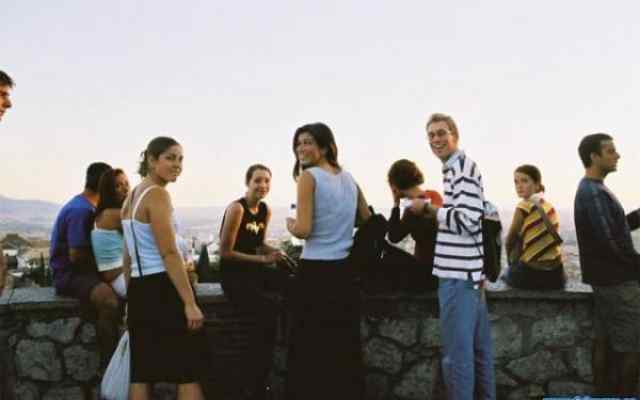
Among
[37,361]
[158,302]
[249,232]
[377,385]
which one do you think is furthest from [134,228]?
[377,385]

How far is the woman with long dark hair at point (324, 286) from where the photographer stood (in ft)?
10.8

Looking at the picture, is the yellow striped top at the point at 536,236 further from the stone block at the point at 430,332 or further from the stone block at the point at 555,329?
the stone block at the point at 430,332

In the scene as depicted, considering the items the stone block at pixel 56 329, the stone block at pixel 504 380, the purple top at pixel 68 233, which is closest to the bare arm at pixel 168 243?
the purple top at pixel 68 233

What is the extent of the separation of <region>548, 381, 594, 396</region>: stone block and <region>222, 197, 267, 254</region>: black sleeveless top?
245cm

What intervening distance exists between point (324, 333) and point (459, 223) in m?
0.99

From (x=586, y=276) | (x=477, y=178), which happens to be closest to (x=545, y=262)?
(x=586, y=276)

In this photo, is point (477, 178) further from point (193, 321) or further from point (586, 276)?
point (193, 321)

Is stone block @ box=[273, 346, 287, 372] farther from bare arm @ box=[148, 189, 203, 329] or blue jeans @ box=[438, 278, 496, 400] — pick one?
bare arm @ box=[148, 189, 203, 329]

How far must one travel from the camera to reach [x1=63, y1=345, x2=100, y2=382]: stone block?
4211 mm

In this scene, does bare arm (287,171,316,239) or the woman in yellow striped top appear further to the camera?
the woman in yellow striped top

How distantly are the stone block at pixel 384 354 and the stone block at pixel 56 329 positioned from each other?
2.13 meters

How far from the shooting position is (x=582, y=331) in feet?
14.3

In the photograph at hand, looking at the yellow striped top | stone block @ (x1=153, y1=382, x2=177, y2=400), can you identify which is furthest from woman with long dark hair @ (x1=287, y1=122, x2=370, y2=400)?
the yellow striped top

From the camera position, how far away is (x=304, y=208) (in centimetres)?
321
